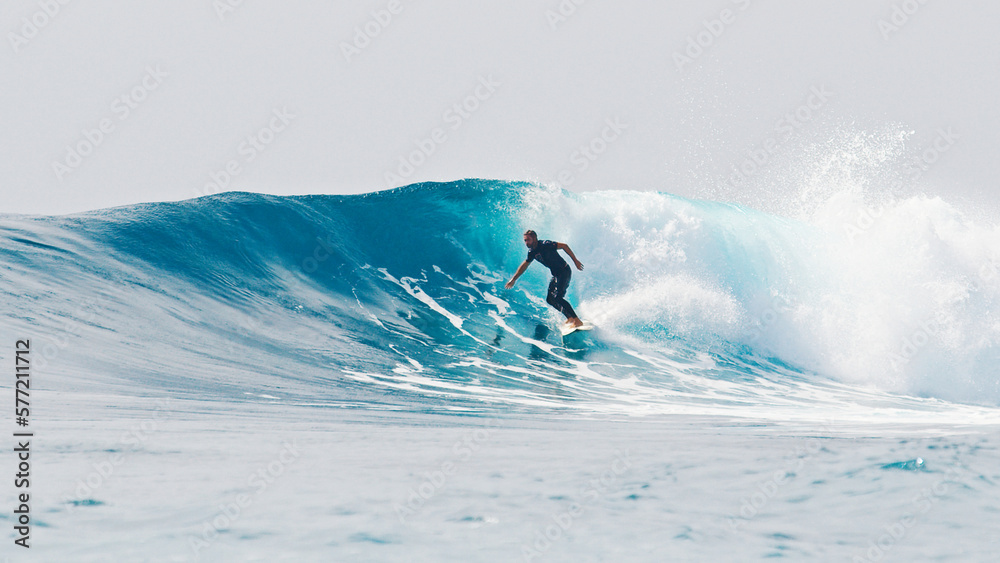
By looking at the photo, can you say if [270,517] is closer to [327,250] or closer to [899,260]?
[327,250]

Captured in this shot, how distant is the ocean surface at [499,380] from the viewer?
2.74 metres

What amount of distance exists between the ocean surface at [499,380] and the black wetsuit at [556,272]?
1.52 ft

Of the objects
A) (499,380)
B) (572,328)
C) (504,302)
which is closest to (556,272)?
(572,328)

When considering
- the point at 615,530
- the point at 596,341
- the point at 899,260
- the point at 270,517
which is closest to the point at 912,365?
the point at 899,260

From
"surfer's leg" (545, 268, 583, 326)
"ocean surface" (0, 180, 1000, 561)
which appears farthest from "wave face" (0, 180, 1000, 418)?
"surfer's leg" (545, 268, 583, 326)

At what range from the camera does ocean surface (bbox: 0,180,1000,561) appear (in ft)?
8.99

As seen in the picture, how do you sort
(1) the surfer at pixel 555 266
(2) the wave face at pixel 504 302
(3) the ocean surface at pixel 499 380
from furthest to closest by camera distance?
1. (1) the surfer at pixel 555 266
2. (2) the wave face at pixel 504 302
3. (3) the ocean surface at pixel 499 380

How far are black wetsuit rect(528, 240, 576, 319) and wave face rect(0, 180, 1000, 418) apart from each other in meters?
0.43

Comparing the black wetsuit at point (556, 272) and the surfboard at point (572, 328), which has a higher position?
the black wetsuit at point (556, 272)

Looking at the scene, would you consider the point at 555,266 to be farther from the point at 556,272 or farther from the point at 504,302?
the point at 504,302

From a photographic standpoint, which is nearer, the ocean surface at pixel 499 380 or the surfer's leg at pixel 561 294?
the ocean surface at pixel 499 380

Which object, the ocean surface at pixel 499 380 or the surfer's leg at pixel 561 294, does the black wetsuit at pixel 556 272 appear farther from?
the ocean surface at pixel 499 380

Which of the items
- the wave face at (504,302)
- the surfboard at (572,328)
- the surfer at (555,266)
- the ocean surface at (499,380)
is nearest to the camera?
the ocean surface at (499,380)

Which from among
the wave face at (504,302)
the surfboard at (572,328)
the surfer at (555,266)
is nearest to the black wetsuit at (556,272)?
the surfer at (555,266)
